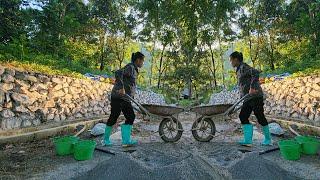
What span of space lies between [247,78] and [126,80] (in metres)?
2.50

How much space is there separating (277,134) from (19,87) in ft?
21.0

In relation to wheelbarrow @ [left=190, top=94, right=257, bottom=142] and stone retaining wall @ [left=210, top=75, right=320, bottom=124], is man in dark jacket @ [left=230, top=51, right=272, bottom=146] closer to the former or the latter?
wheelbarrow @ [left=190, top=94, right=257, bottom=142]

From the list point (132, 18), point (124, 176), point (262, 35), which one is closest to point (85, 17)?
point (132, 18)

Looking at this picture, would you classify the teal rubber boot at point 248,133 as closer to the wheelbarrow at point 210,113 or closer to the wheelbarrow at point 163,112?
the wheelbarrow at point 210,113

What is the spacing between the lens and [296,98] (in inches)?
388

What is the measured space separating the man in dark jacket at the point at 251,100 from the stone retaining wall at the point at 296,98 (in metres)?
2.76

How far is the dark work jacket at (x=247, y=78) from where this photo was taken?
5858 millimetres

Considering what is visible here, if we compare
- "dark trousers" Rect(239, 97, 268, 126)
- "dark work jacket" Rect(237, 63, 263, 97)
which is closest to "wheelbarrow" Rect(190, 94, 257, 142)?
"dark trousers" Rect(239, 97, 268, 126)

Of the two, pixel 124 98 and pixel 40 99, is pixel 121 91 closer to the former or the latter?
pixel 124 98

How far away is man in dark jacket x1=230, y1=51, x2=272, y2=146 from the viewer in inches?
230

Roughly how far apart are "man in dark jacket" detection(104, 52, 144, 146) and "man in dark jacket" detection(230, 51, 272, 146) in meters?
2.06

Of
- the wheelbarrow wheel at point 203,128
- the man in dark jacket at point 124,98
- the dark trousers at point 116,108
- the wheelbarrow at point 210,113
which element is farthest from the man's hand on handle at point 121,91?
the wheelbarrow wheel at point 203,128

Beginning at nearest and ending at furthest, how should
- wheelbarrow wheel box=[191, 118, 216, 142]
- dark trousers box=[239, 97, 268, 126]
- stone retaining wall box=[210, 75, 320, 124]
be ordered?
1. dark trousers box=[239, 97, 268, 126]
2. wheelbarrow wheel box=[191, 118, 216, 142]
3. stone retaining wall box=[210, 75, 320, 124]

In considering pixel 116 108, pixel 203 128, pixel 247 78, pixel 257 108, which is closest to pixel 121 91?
pixel 116 108
